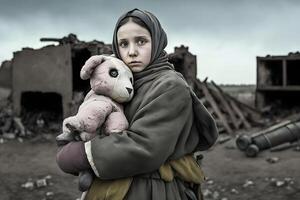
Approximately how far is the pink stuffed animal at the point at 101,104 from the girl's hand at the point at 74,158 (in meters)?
0.04

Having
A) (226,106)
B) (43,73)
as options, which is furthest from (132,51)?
(226,106)

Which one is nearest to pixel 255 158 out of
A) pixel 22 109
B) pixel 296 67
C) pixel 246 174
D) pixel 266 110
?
pixel 246 174

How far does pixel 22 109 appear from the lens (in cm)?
1143

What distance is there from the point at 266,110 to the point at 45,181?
8.39 m

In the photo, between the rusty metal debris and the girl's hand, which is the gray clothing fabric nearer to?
the girl's hand

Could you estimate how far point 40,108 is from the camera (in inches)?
490

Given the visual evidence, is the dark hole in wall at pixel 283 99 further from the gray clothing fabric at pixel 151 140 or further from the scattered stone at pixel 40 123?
the gray clothing fabric at pixel 151 140

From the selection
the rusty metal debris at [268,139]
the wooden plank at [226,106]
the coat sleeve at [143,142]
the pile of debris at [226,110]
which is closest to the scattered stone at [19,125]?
the rusty metal debris at [268,139]

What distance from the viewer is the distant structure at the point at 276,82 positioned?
43.9ft

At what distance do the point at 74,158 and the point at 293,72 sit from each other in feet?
46.6

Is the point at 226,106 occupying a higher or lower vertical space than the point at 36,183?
higher

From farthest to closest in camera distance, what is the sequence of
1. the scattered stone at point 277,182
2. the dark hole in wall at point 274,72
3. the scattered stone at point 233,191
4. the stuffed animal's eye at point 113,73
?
the dark hole in wall at point 274,72 → the scattered stone at point 277,182 → the scattered stone at point 233,191 → the stuffed animal's eye at point 113,73

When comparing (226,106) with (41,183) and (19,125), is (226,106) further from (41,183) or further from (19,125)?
→ (41,183)

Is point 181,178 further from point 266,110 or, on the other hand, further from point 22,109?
point 266,110
